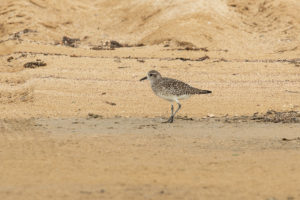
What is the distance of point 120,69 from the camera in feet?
67.4

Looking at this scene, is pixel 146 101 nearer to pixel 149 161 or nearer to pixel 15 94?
pixel 15 94

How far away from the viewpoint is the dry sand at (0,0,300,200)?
719 cm

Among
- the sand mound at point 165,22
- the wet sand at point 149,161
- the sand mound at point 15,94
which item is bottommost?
the wet sand at point 149,161

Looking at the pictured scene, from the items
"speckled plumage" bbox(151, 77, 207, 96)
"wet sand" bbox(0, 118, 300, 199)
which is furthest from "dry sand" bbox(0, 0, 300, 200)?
"speckled plumage" bbox(151, 77, 207, 96)

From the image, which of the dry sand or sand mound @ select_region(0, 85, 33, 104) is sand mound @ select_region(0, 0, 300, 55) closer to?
the dry sand

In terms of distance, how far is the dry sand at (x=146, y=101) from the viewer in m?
7.19

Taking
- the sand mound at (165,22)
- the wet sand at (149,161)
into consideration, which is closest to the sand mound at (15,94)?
the wet sand at (149,161)

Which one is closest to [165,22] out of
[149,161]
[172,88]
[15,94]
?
[15,94]

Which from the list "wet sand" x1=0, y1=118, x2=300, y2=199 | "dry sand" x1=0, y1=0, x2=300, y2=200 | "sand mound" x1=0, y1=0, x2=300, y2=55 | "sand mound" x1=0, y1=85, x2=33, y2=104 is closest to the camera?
"wet sand" x1=0, y1=118, x2=300, y2=199

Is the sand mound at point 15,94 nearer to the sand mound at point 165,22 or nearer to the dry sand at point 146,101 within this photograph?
the dry sand at point 146,101

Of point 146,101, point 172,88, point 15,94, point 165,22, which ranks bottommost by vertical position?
point 146,101

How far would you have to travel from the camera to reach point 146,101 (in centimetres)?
1538

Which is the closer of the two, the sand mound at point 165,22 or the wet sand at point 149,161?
the wet sand at point 149,161

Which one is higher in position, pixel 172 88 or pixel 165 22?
pixel 165 22
